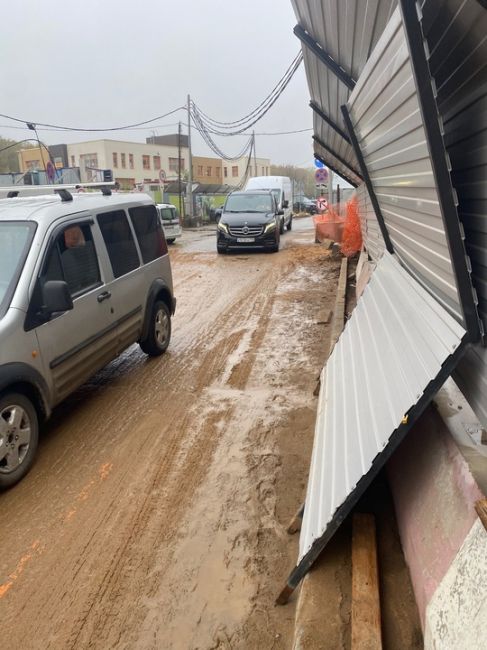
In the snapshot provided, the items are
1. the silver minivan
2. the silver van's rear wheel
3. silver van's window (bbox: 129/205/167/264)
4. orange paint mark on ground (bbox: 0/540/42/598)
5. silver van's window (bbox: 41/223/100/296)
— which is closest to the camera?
orange paint mark on ground (bbox: 0/540/42/598)

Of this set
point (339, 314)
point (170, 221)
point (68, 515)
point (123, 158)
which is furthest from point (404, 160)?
point (123, 158)

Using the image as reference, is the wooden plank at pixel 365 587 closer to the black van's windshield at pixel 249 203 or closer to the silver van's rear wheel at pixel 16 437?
the silver van's rear wheel at pixel 16 437

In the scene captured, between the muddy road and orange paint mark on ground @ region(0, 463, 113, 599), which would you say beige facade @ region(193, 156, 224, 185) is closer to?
the muddy road

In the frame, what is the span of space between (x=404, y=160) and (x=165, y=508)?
2621 mm

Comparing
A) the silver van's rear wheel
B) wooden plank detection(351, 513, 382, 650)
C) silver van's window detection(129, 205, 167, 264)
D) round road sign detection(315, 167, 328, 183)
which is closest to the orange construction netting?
round road sign detection(315, 167, 328, 183)

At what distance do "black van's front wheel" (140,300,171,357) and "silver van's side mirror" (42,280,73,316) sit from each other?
225 cm

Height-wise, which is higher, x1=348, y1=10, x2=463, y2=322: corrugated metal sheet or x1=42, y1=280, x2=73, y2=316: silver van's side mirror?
x1=348, y1=10, x2=463, y2=322: corrugated metal sheet

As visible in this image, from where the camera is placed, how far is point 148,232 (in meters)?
6.12

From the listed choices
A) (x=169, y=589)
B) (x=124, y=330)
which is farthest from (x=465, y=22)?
(x=124, y=330)

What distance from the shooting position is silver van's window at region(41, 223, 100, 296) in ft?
13.6

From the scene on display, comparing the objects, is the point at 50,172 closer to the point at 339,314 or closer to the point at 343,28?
the point at 339,314

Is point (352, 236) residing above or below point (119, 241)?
below

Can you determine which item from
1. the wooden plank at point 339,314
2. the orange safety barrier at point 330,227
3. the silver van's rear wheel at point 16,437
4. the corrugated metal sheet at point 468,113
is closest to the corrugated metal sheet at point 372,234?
the wooden plank at point 339,314

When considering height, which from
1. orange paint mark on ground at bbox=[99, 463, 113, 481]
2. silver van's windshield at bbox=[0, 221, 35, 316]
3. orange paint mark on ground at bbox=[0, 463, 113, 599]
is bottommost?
orange paint mark on ground at bbox=[99, 463, 113, 481]
